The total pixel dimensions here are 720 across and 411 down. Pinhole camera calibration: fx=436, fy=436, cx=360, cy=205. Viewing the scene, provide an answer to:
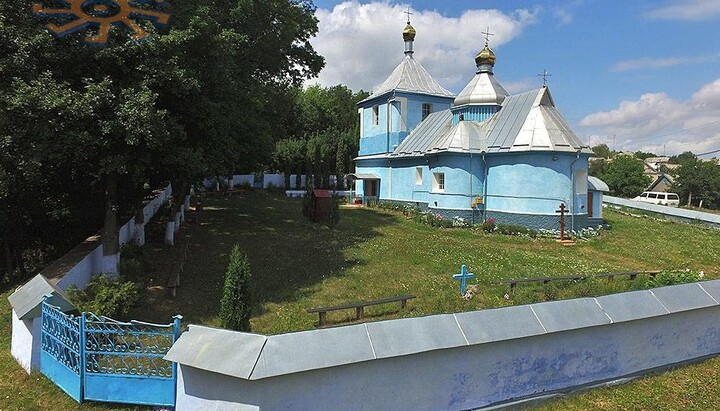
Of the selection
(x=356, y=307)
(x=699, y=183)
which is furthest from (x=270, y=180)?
(x=699, y=183)

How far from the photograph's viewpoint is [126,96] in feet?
26.6

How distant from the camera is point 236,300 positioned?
22.1ft

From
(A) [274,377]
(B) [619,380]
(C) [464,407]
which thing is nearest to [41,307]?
(A) [274,377]

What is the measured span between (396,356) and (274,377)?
145 cm

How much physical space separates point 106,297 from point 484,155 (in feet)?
56.0

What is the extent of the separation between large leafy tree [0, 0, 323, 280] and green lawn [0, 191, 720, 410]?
2.75 m

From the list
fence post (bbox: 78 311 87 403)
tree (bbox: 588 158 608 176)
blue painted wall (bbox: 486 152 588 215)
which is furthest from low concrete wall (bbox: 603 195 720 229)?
tree (bbox: 588 158 608 176)

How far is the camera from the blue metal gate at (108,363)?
5.65 metres

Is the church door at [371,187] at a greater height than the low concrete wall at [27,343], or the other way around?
the church door at [371,187]

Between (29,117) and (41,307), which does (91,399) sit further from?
(29,117)

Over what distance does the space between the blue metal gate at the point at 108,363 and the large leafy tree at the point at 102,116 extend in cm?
335

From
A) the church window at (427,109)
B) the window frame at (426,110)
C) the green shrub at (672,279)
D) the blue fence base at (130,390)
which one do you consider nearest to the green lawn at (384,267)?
the blue fence base at (130,390)

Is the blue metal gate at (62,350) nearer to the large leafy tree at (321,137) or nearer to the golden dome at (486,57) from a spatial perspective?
the golden dome at (486,57)

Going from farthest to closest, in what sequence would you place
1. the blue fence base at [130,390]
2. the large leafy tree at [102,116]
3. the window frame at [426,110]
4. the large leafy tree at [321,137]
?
the large leafy tree at [321,137], the window frame at [426,110], the large leafy tree at [102,116], the blue fence base at [130,390]
